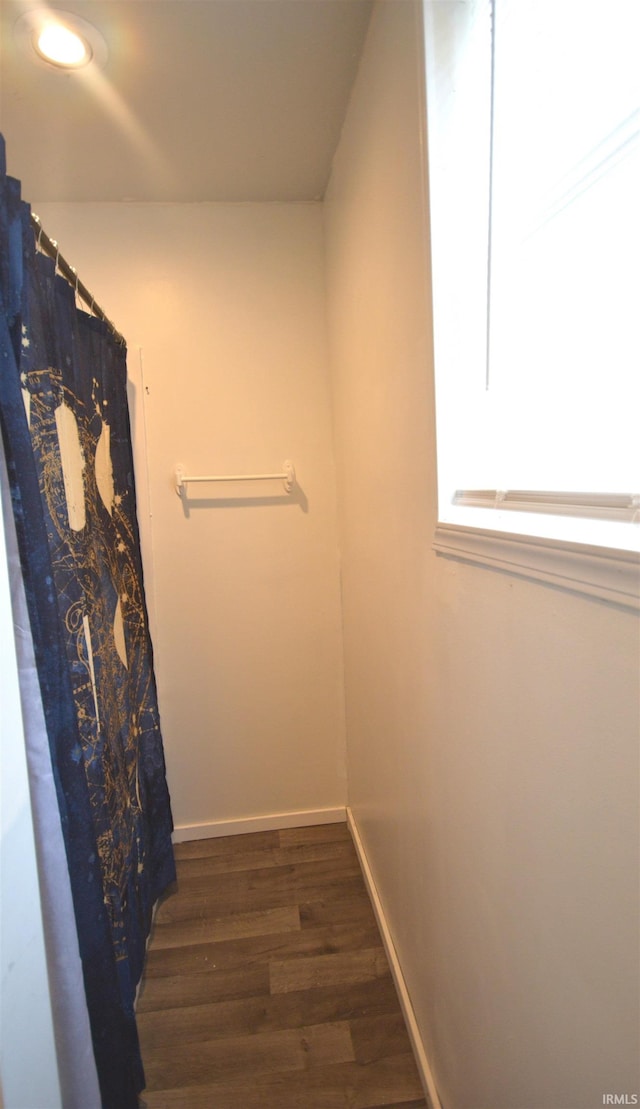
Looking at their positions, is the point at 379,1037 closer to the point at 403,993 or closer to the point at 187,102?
the point at 403,993

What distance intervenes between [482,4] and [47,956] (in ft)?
5.27

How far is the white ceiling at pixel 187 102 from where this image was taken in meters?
1.07

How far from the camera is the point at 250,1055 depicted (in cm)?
115

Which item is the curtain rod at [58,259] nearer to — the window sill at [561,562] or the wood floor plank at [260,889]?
the window sill at [561,562]

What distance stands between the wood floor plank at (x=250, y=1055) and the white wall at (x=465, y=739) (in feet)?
0.79

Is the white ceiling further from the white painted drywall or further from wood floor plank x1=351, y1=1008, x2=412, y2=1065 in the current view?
wood floor plank x1=351, y1=1008, x2=412, y2=1065

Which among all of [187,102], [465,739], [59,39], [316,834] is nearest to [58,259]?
[59,39]

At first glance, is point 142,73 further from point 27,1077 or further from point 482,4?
point 27,1077

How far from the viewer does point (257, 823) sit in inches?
77.0

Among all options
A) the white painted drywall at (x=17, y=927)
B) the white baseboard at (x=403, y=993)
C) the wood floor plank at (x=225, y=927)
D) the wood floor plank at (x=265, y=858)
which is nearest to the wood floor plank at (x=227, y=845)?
the wood floor plank at (x=265, y=858)

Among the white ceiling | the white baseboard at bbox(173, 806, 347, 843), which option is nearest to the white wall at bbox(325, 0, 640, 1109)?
the white ceiling

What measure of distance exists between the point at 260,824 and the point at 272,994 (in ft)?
2.23

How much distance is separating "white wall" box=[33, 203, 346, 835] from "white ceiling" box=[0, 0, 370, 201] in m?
0.16

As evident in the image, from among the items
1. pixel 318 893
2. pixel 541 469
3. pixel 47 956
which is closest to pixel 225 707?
pixel 318 893
